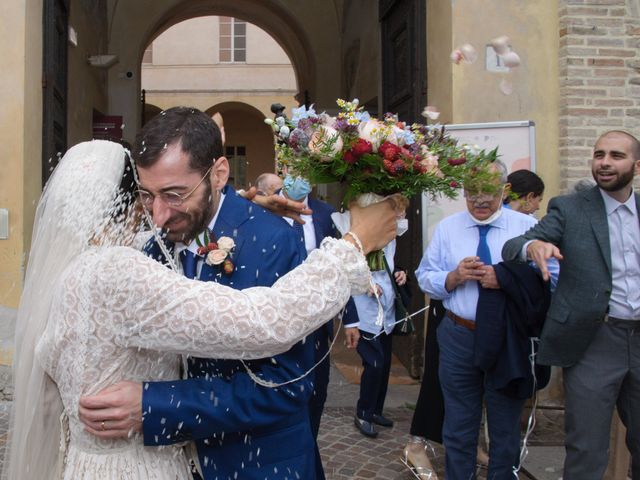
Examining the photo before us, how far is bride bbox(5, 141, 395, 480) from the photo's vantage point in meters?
1.74

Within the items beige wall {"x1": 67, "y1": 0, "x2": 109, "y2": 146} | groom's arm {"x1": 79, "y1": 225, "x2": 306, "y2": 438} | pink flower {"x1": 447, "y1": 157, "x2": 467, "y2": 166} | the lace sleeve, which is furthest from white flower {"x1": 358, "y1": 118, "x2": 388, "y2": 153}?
beige wall {"x1": 67, "y1": 0, "x2": 109, "y2": 146}

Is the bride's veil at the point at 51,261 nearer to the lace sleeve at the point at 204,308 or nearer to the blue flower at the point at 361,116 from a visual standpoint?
the lace sleeve at the point at 204,308

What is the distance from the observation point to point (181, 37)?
102 feet

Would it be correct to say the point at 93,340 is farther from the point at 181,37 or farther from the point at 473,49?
the point at 181,37

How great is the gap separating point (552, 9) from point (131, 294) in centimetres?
618

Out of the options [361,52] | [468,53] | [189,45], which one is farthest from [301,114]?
[189,45]

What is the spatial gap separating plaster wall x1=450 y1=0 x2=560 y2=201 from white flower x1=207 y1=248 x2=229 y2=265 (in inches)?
200

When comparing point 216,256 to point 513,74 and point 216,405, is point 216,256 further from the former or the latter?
point 513,74

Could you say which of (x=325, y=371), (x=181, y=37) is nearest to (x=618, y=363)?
(x=325, y=371)

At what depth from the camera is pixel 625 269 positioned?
3719 millimetres

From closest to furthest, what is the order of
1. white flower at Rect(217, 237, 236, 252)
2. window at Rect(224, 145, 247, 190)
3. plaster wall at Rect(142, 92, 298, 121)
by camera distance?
1. white flower at Rect(217, 237, 236, 252)
2. plaster wall at Rect(142, 92, 298, 121)
3. window at Rect(224, 145, 247, 190)

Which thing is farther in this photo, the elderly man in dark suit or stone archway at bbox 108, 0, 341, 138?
stone archway at bbox 108, 0, 341, 138

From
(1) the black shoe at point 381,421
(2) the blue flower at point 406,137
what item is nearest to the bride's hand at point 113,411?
(2) the blue flower at point 406,137

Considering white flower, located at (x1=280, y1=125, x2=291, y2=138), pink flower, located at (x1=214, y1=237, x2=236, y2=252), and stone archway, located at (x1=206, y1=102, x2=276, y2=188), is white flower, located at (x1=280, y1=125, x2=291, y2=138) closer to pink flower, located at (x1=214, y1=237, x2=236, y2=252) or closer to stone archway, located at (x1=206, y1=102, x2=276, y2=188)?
pink flower, located at (x1=214, y1=237, x2=236, y2=252)
